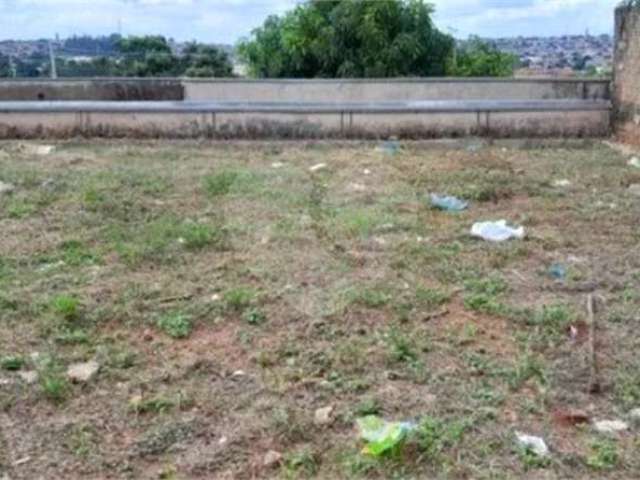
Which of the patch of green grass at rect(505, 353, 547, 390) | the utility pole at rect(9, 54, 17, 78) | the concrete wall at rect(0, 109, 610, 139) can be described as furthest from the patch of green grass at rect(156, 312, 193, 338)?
the utility pole at rect(9, 54, 17, 78)

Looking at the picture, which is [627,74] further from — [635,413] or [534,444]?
[534,444]

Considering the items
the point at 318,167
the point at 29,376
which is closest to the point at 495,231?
the point at 318,167

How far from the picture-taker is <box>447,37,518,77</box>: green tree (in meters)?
11.4

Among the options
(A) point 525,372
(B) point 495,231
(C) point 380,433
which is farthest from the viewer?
(B) point 495,231

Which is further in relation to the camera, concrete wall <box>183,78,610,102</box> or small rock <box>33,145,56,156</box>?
concrete wall <box>183,78,610,102</box>

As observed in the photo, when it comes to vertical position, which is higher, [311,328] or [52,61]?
[52,61]

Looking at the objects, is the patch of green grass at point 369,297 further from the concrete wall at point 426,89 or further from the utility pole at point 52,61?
the utility pole at point 52,61

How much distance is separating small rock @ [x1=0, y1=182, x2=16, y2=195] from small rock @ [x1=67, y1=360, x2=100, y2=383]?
3.03 meters

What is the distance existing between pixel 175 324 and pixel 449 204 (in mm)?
2472

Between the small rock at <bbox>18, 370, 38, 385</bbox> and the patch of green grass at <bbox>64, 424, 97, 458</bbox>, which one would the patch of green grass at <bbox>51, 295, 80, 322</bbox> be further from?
the patch of green grass at <bbox>64, 424, 97, 458</bbox>

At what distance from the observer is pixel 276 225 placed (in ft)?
15.6

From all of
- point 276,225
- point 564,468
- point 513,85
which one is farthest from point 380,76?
point 564,468

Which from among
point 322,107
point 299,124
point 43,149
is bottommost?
point 43,149

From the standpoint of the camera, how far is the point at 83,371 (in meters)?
2.89
